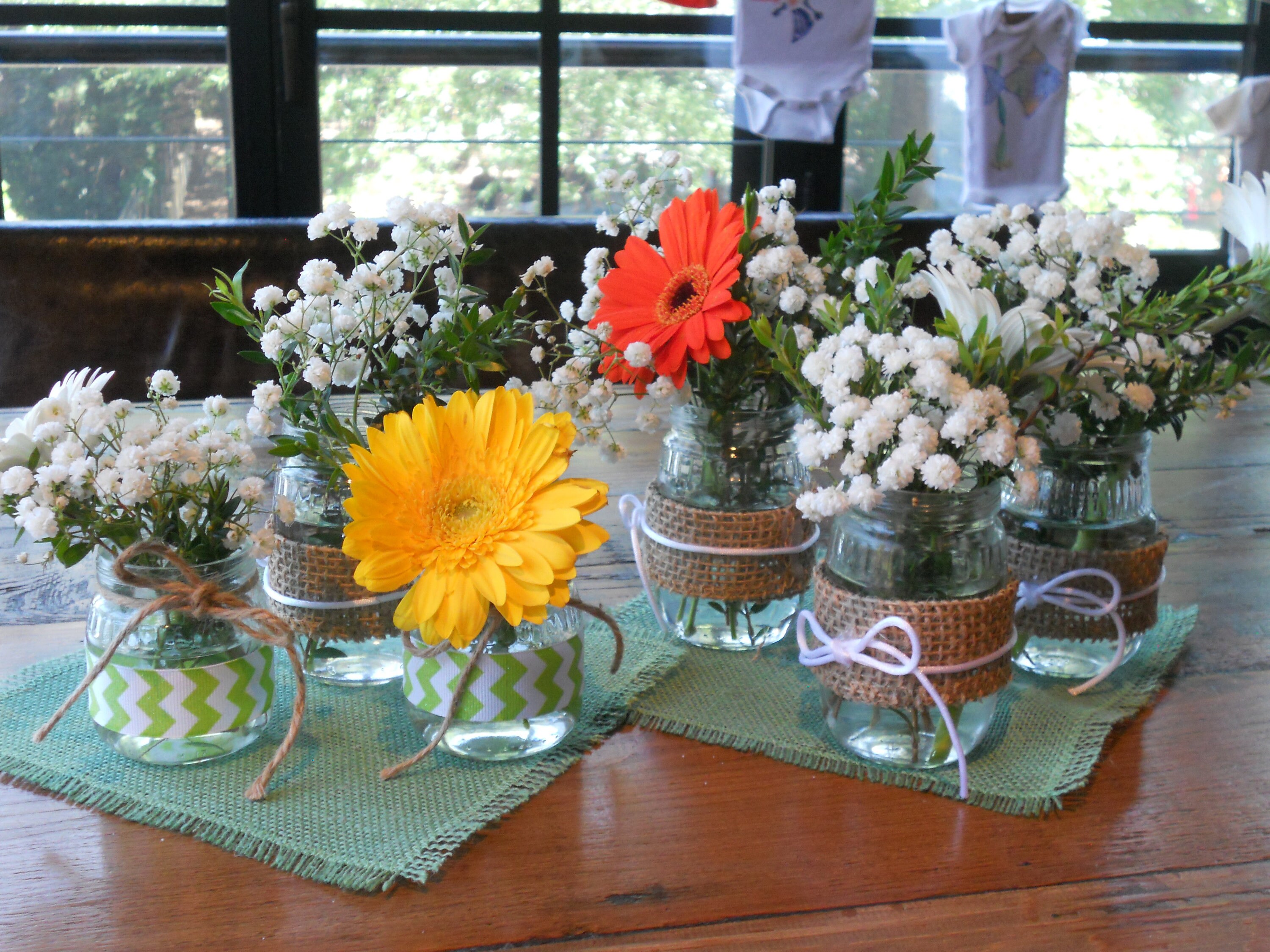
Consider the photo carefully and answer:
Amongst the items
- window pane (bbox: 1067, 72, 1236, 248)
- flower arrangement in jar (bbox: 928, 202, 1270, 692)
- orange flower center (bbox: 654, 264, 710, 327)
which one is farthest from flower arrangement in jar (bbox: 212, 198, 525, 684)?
window pane (bbox: 1067, 72, 1236, 248)

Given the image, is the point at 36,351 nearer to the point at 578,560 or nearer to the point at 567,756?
the point at 578,560

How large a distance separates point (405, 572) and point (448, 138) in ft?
10.3

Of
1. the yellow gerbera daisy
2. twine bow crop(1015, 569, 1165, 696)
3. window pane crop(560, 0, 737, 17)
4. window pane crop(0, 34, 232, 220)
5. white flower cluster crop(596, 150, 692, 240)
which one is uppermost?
window pane crop(560, 0, 737, 17)

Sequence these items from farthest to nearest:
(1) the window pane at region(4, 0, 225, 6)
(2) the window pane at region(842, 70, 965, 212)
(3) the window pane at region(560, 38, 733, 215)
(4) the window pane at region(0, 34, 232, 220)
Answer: (2) the window pane at region(842, 70, 965, 212) → (3) the window pane at region(560, 38, 733, 215) → (4) the window pane at region(0, 34, 232, 220) → (1) the window pane at region(4, 0, 225, 6)

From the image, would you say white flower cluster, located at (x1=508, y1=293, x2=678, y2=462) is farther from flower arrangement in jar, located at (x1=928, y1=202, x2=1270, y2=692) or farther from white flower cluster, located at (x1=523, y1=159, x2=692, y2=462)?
flower arrangement in jar, located at (x1=928, y1=202, x2=1270, y2=692)

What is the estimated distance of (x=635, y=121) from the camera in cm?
359

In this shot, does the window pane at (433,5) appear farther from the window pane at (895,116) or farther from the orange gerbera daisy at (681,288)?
the orange gerbera daisy at (681,288)

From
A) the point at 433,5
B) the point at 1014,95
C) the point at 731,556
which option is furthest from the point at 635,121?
the point at 731,556

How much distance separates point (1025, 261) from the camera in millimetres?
792

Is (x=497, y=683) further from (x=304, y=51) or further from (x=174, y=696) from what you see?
(x=304, y=51)

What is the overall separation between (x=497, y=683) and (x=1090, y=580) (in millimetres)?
436

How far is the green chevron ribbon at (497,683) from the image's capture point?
0.69 m

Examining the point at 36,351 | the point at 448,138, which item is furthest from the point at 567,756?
the point at 448,138

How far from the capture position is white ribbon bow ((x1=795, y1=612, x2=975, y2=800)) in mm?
675
